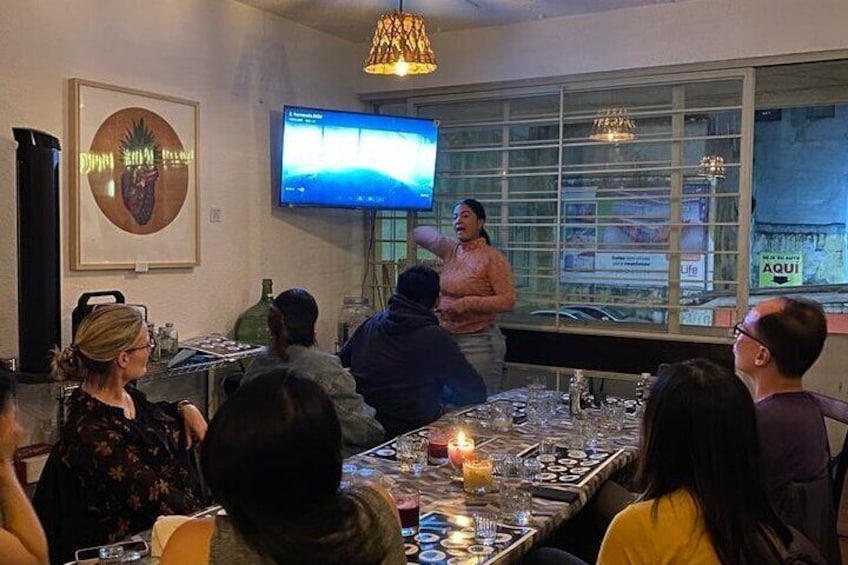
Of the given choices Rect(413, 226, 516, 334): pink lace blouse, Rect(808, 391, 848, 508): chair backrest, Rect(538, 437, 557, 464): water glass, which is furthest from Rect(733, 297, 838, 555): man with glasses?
Rect(413, 226, 516, 334): pink lace blouse

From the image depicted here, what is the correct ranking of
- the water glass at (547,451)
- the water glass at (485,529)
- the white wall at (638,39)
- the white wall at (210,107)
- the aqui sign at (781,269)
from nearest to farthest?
the water glass at (485,529) → the water glass at (547,451) → the white wall at (210,107) → the white wall at (638,39) → the aqui sign at (781,269)

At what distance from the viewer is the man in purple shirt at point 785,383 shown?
2016mm

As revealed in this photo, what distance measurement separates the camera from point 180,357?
3.56 m

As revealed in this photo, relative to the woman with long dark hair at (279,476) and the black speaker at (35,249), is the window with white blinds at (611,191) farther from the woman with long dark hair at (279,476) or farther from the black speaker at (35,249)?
the woman with long dark hair at (279,476)

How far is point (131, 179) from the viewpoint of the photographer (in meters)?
3.65

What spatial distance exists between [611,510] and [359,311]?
2.68m

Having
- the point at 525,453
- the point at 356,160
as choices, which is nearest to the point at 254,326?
the point at 356,160

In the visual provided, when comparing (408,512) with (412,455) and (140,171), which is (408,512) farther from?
(140,171)

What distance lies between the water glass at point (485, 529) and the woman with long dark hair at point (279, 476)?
650 mm

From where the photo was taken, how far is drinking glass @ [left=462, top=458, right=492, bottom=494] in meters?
2.17

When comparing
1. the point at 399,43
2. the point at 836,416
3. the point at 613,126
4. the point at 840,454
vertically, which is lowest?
the point at 840,454

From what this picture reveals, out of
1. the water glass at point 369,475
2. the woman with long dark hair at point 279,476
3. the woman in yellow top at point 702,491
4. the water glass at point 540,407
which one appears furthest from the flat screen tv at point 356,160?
the woman with long dark hair at point 279,476

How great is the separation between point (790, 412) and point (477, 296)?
96.1 inches

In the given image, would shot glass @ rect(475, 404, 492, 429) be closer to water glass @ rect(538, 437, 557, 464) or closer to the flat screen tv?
water glass @ rect(538, 437, 557, 464)
